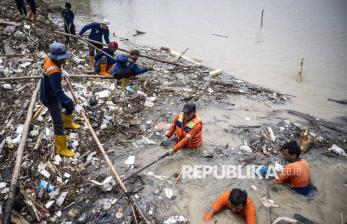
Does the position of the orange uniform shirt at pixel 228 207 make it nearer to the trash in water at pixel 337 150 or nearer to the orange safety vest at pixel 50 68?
the orange safety vest at pixel 50 68

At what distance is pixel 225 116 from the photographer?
6711 millimetres

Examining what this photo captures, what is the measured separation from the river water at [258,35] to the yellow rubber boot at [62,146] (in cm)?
660

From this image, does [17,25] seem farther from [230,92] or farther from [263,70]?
[263,70]

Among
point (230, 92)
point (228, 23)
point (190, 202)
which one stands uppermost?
point (228, 23)

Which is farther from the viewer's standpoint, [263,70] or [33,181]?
[263,70]

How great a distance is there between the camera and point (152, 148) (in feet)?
17.2

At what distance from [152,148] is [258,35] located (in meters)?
13.9

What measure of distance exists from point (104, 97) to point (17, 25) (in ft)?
15.7

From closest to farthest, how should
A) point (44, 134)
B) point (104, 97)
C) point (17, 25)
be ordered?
point (44, 134), point (104, 97), point (17, 25)

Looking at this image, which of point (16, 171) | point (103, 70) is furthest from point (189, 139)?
point (103, 70)

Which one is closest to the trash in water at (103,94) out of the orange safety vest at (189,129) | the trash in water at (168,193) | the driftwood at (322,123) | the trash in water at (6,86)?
the trash in water at (6,86)

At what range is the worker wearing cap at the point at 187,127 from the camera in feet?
15.1

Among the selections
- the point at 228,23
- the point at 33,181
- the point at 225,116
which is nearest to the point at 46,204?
the point at 33,181

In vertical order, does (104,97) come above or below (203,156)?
above
